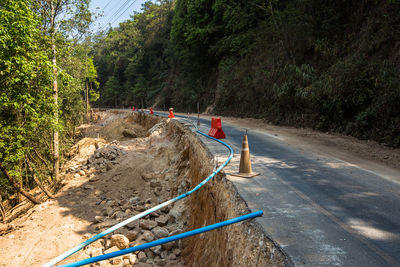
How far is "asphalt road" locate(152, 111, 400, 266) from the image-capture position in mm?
2660

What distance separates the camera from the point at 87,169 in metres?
13.5

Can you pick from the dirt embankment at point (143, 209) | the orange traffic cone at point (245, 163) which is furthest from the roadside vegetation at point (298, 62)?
the dirt embankment at point (143, 209)

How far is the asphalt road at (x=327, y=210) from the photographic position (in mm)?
2660

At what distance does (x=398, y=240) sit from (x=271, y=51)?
18.3 meters

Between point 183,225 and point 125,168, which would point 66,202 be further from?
point 183,225

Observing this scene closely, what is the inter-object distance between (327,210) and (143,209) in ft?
22.8

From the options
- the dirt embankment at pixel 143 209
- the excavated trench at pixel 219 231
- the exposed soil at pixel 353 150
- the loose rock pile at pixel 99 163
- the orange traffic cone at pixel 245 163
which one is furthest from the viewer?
the loose rock pile at pixel 99 163

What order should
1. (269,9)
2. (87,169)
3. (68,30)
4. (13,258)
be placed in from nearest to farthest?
(13,258) → (87,169) → (68,30) → (269,9)

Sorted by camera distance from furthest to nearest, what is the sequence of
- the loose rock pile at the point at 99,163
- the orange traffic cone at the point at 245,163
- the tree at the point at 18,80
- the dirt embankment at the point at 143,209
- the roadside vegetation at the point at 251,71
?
the loose rock pile at the point at 99,163 < the roadside vegetation at the point at 251,71 < the tree at the point at 18,80 < the orange traffic cone at the point at 245,163 < the dirt embankment at the point at 143,209

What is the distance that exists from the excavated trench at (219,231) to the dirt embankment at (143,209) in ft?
0.04

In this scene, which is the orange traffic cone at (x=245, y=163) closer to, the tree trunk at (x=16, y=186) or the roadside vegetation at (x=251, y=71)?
the roadside vegetation at (x=251, y=71)

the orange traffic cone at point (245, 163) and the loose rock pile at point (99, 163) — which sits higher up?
the orange traffic cone at point (245, 163)

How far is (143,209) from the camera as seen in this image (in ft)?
29.8

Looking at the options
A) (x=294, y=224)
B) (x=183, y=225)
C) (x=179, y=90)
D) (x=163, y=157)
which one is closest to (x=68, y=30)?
(x=163, y=157)
